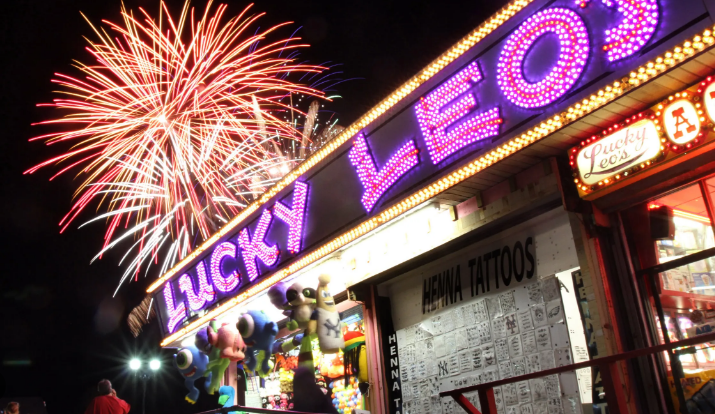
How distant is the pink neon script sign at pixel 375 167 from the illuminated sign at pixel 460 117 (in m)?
0.02

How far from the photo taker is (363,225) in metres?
8.27

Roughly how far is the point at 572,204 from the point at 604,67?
1416 millimetres

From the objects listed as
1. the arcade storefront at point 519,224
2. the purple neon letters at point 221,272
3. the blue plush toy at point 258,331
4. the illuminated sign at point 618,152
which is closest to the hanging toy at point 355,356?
the arcade storefront at point 519,224

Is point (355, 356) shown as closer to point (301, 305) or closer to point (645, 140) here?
point (301, 305)

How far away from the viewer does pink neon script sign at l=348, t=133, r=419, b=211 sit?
735 cm

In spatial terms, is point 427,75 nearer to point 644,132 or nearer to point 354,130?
point 354,130

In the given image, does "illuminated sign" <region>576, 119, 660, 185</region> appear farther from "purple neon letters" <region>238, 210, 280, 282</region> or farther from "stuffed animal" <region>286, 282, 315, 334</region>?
"purple neon letters" <region>238, 210, 280, 282</region>

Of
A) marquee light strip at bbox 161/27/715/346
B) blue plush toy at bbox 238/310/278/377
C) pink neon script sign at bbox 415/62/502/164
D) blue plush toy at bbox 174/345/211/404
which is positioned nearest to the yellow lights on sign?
marquee light strip at bbox 161/27/715/346

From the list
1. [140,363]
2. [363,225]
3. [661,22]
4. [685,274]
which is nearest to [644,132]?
[661,22]

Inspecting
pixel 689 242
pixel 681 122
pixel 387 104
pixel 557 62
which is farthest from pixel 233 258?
pixel 681 122

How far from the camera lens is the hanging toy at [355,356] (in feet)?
30.2

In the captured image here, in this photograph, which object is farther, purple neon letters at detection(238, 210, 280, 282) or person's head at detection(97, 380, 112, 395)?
purple neon letters at detection(238, 210, 280, 282)

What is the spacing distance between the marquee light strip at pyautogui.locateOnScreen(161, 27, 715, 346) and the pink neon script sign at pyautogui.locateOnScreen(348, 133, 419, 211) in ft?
1.08

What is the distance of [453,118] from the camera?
6625 mm
